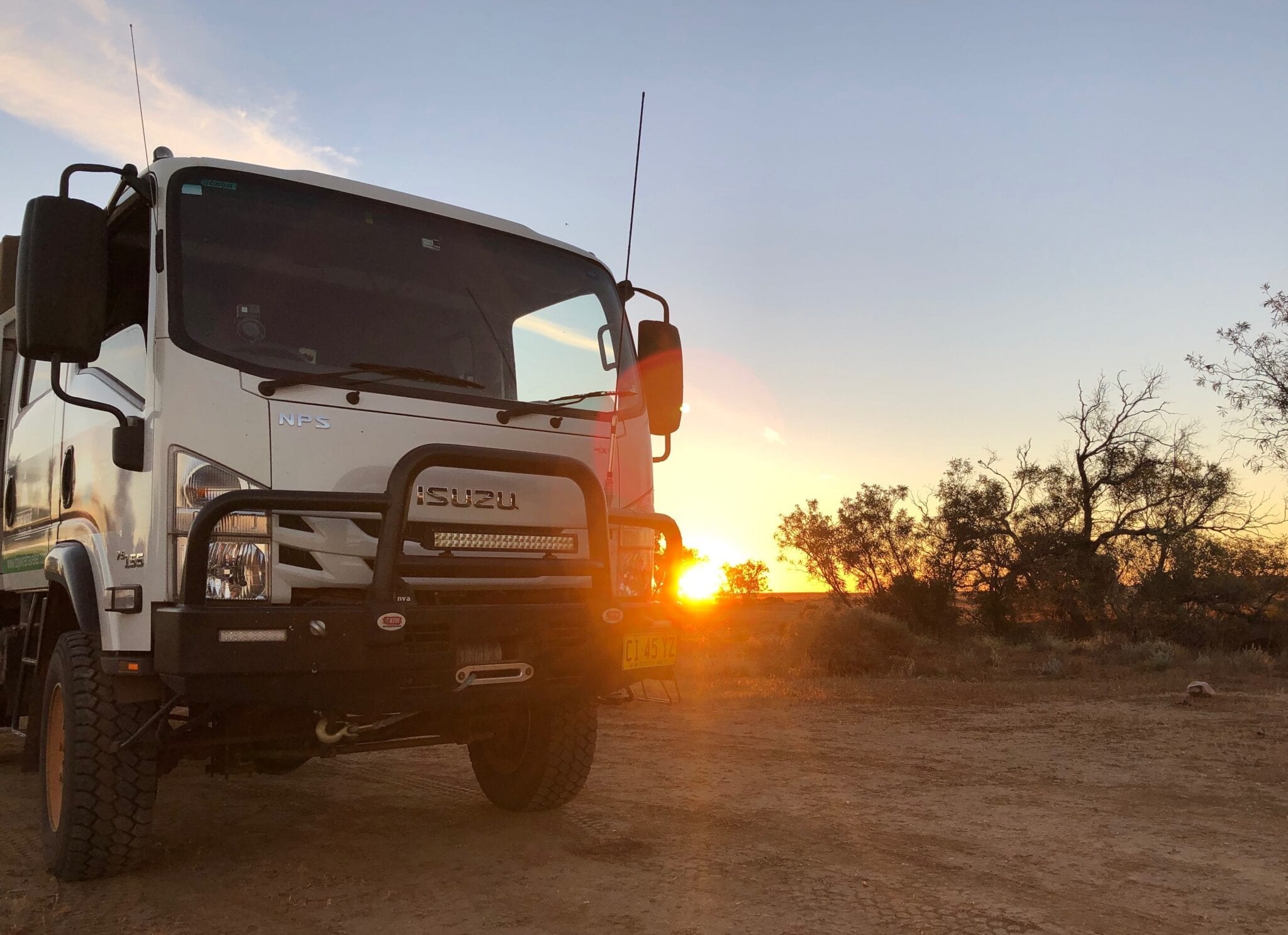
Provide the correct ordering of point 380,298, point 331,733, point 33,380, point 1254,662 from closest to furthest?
point 331,733, point 380,298, point 33,380, point 1254,662

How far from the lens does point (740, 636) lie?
29.0 m

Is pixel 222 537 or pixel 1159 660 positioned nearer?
pixel 222 537

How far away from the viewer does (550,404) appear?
16.0 ft

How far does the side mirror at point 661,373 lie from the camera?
18.4ft

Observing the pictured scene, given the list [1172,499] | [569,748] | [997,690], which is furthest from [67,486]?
[1172,499]

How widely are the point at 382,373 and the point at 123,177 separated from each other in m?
1.28

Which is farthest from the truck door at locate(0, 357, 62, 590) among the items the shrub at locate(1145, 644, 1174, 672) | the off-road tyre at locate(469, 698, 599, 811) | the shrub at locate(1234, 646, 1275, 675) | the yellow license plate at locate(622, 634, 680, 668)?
the shrub at locate(1234, 646, 1275, 675)

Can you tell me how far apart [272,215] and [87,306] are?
0.89 metres

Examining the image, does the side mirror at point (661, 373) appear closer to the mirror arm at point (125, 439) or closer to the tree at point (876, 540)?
the mirror arm at point (125, 439)

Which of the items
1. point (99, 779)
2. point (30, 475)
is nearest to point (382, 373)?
point (99, 779)

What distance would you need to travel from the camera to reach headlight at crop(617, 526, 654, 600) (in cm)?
490

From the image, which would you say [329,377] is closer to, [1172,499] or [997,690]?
[997,690]

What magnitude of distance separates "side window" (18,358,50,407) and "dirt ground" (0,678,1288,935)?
2.32 meters

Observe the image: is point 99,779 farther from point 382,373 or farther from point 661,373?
point 661,373
